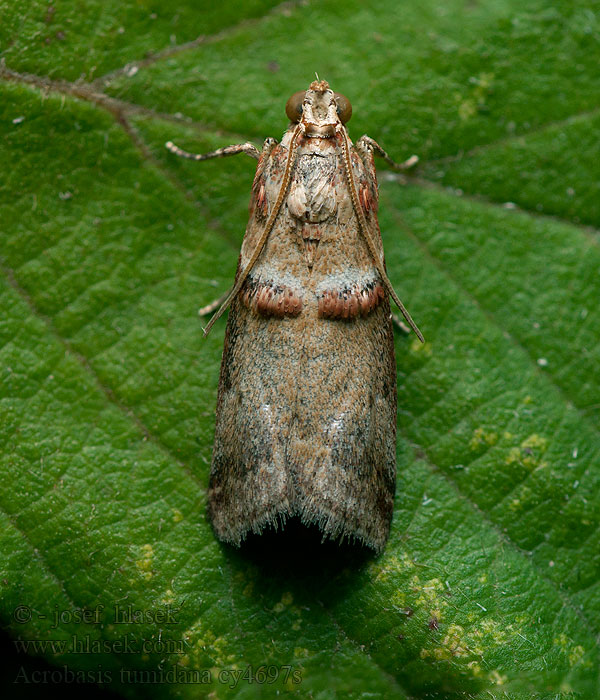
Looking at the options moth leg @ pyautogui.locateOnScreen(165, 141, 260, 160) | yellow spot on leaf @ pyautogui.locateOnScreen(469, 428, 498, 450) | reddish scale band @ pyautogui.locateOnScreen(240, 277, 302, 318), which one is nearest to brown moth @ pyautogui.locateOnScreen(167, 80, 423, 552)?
reddish scale band @ pyautogui.locateOnScreen(240, 277, 302, 318)

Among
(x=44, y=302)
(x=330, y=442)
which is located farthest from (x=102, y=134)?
(x=330, y=442)

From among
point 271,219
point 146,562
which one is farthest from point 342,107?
point 146,562

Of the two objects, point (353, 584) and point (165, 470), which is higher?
point (165, 470)

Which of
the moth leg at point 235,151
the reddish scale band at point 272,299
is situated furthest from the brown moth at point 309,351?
the moth leg at point 235,151

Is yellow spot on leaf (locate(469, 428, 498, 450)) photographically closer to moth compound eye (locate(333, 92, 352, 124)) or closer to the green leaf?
the green leaf

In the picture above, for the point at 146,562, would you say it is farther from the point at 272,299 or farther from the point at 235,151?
the point at 235,151

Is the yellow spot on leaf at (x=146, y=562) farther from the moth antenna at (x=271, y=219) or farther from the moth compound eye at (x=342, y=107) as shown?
the moth compound eye at (x=342, y=107)

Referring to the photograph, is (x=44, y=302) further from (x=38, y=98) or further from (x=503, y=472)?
(x=503, y=472)
